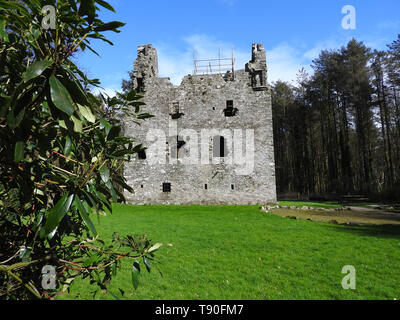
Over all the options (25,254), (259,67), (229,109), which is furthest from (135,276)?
(259,67)

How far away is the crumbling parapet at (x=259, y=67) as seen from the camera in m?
15.3

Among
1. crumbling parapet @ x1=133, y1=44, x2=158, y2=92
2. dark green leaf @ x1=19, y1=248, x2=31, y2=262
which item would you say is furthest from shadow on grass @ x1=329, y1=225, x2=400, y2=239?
crumbling parapet @ x1=133, y1=44, x2=158, y2=92

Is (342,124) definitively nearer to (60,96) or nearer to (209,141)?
(209,141)

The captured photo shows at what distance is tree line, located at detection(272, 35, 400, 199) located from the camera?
73.9 feet

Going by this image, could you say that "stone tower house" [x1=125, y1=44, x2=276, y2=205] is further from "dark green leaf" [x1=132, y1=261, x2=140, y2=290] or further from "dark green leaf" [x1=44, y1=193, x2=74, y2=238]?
"dark green leaf" [x1=44, y1=193, x2=74, y2=238]

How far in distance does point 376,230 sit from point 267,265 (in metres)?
5.59

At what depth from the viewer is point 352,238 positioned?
657 cm

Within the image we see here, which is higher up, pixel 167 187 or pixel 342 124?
pixel 342 124

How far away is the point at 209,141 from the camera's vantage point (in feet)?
50.6

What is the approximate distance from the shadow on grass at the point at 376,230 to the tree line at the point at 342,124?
12.2 m
